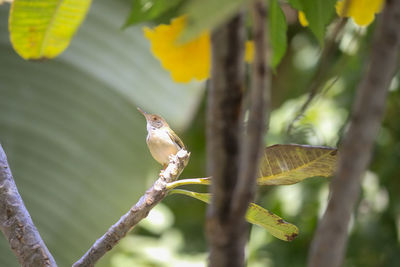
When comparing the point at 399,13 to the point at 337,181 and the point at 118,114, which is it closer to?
the point at 337,181

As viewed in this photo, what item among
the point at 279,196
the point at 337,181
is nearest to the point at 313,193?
the point at 279,196

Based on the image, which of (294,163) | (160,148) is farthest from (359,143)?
(160,148)

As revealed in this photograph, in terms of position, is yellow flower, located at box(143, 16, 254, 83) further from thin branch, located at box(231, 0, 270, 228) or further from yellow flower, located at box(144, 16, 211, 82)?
thin branch, located at box(231, 0, 270, 228)

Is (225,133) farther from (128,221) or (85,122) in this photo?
(85,122)

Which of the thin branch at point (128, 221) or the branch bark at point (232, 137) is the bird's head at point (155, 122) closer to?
the thin branch at point (128, 221)

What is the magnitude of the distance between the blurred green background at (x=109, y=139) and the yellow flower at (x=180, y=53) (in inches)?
48.6

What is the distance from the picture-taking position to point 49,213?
2223 mm

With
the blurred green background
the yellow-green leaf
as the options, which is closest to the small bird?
the blurred green background

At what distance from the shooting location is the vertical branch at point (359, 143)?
366 millimetres

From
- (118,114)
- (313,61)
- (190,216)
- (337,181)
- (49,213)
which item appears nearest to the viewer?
(337,181)

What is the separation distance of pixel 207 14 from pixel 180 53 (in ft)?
1.80

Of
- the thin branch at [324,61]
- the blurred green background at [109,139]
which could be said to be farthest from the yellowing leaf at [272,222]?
the blurred green background at [109,139]

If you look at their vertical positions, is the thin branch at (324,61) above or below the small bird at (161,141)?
above

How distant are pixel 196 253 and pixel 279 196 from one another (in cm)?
73
